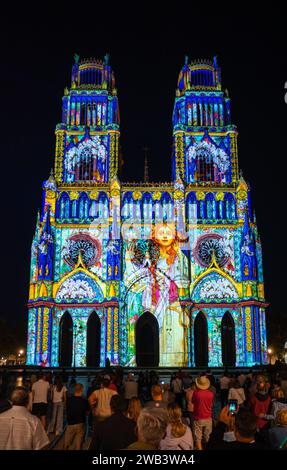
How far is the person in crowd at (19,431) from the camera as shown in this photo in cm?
685

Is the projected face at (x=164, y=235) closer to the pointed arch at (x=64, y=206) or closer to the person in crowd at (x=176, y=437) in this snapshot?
the pointed arch at (x=64, y=206)

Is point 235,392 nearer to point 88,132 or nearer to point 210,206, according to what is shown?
point 210,206

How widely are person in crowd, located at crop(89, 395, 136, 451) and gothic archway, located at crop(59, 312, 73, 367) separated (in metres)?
47.2

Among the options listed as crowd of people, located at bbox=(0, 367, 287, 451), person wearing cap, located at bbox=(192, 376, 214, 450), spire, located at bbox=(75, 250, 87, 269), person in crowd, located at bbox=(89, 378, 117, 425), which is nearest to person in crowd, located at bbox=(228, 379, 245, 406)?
crowd of people, located at bbox=(0, 367, 287, 451)

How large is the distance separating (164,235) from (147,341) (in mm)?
10257

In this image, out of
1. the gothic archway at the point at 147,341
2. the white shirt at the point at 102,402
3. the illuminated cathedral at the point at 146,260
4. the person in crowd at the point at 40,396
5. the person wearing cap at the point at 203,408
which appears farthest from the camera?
the gothic archway at the point at 147,341

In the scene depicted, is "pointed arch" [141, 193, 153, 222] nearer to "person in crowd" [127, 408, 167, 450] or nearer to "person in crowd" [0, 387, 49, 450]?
"person in crowd" [0, 387, 49, 450]

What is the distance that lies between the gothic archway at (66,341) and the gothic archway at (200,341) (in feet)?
38.0

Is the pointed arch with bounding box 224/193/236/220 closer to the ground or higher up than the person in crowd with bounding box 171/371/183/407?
higher up

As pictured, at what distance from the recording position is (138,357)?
54.6 m

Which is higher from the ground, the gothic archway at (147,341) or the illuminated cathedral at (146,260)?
the illuminated cathedral at (146,260)

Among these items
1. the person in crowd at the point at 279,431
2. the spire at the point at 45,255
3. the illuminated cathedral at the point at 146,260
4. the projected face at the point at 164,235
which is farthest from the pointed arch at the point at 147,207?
the person in crowd at the point at 279,431

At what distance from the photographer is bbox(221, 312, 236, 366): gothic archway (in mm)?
54216

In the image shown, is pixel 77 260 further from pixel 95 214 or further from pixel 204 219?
pixel 204 219
